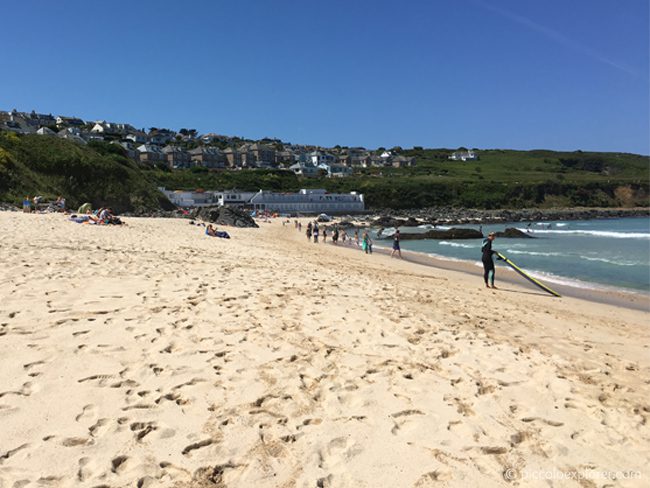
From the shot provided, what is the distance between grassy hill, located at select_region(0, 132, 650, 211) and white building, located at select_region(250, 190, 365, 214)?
29.1 feet

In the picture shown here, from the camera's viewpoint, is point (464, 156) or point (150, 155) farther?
point (464, 156)

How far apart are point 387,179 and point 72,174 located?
85.2m

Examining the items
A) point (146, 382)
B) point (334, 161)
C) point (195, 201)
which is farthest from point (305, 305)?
point (334, 161)

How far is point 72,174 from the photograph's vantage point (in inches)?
2130

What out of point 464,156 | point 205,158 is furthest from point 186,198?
point 464,156

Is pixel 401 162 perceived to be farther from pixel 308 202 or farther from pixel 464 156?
pixel 308 202

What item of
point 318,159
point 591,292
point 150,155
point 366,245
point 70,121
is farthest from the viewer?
point 70,121

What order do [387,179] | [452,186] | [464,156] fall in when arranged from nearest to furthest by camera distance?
[452,186] → [387,179] → [464,156]

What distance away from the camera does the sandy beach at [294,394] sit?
118 inches

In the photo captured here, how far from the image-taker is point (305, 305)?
25.1 feet

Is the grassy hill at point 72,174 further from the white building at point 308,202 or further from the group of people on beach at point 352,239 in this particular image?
the white building at point 308,202

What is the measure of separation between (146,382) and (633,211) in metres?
130

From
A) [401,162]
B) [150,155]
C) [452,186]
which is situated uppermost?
[401,162]

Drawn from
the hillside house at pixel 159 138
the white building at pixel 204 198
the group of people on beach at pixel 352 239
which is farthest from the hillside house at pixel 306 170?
the group of people on beach at pixel 352 239
